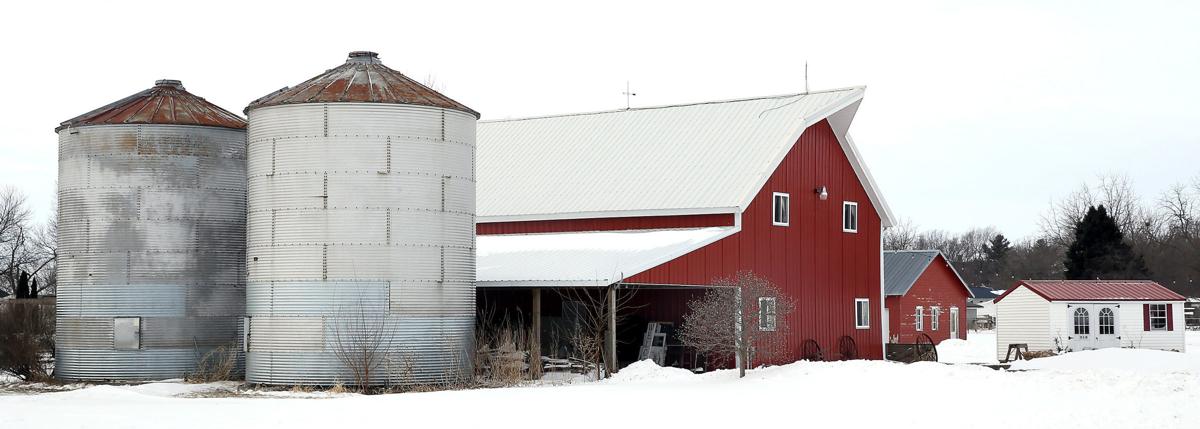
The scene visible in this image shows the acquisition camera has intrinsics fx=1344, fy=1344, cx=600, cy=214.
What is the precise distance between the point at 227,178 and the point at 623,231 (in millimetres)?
10001

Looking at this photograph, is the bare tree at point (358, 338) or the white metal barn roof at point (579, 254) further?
the white metal barn roof at point (579, 254)

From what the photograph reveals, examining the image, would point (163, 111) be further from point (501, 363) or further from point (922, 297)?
point (922, 297)

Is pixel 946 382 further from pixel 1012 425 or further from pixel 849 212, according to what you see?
pixel 849 212

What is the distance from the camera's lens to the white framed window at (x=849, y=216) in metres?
37.2

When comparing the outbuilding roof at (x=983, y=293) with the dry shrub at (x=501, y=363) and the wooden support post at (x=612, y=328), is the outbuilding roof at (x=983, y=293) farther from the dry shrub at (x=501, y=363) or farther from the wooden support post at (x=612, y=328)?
the dry shrub at (x=501, y=363)

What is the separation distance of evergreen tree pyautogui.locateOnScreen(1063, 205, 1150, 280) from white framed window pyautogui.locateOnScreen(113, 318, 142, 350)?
49292mm

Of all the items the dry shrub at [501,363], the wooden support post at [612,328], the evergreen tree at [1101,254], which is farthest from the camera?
the evergreen tree at [1101,254]

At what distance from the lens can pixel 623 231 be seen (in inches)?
1328

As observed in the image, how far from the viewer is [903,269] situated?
5669 centimetres

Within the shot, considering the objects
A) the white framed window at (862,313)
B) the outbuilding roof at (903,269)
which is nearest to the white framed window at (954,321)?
the outbuilding roof at (903,269)

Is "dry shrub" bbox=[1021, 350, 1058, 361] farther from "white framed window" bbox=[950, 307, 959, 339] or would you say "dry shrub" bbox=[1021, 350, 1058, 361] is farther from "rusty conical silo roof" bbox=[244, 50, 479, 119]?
"rusty conical silo roof" bbox=[244, 50, 479, 119]

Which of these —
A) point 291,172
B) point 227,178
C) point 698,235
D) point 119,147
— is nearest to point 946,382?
point 698,235

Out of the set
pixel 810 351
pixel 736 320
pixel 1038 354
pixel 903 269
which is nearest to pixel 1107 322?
pixel 1038 354

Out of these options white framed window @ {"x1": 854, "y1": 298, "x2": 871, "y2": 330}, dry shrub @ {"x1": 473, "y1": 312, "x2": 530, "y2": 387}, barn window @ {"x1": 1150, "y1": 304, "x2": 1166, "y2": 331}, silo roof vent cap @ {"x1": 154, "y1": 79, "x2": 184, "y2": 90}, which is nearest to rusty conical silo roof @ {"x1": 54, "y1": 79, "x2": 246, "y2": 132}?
silo roof vent cap @ {"x1": 154, "y1": 79, "x2": 184, "y2": 90}
